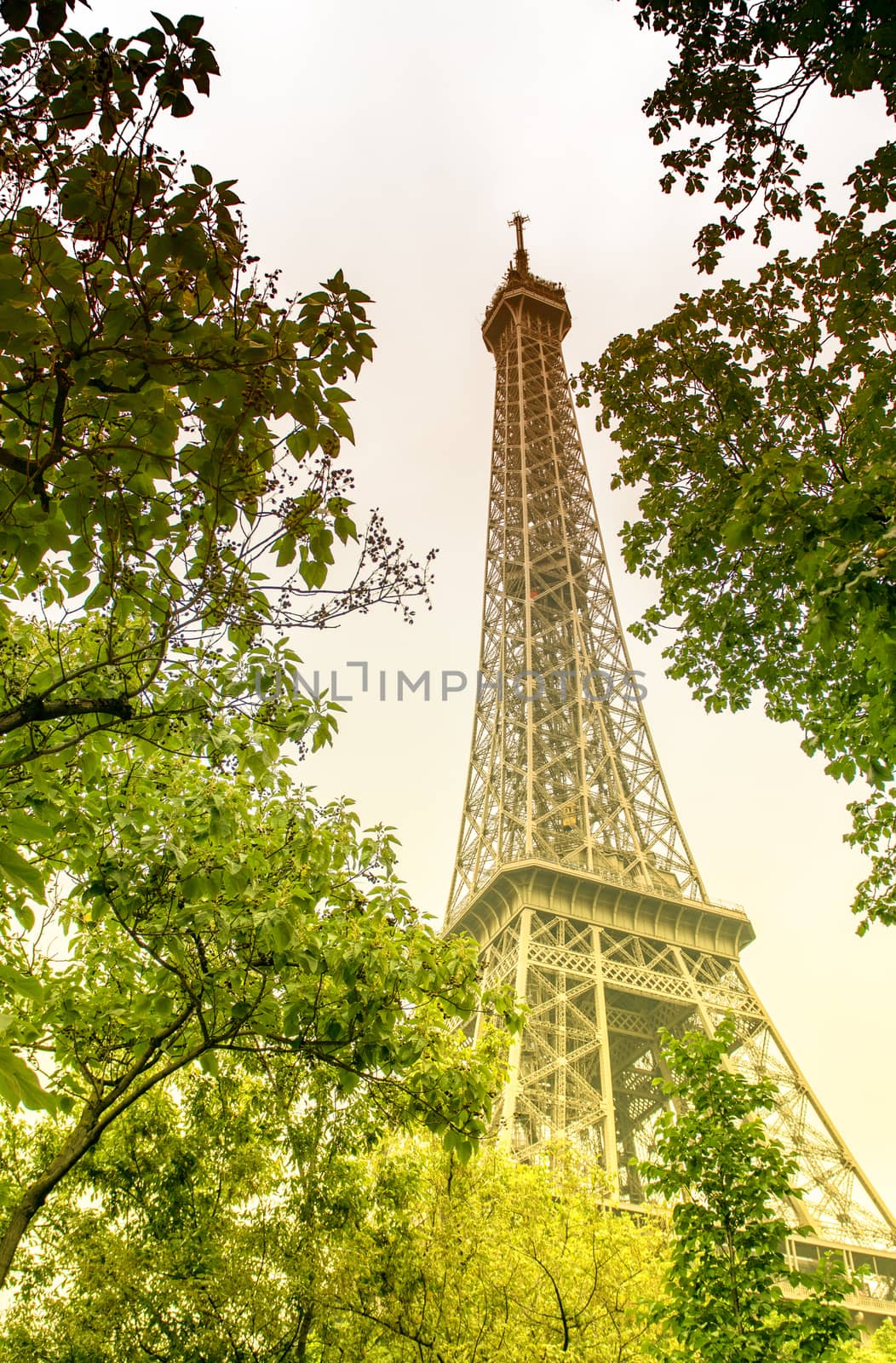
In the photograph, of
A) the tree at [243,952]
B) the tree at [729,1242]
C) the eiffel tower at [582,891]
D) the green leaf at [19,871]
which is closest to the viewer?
the green leaf at [19,871]

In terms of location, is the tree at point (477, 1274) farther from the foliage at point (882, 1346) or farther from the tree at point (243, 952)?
the foliage at point (882, 1346)

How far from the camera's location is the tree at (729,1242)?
25.5ft

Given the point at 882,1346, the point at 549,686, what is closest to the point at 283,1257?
the point at 882,1346

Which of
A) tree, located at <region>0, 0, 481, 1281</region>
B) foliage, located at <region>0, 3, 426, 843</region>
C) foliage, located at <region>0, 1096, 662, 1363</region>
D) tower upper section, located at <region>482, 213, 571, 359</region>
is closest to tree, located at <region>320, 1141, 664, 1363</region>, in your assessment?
foliage, located at <region>0, 1096, 662, 1363</region>

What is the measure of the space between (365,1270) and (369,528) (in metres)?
8.98

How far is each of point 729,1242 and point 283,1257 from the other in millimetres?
4845

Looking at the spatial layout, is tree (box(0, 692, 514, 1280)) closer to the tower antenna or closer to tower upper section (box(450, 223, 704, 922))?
tower upper section (box(450, 223, 704, 922))

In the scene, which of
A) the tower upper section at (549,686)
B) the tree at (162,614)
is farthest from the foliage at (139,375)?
the tower upper section at (549,686)

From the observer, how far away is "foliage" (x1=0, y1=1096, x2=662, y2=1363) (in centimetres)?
983

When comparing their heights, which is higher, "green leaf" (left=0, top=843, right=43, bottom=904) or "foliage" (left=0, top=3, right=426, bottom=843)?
"foliage" (left=0, top=3, right=426, bottom=843)

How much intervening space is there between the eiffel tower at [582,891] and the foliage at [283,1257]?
14.1 feet

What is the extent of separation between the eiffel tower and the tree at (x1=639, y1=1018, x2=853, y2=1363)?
19.9 ft

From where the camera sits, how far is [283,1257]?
1009cm

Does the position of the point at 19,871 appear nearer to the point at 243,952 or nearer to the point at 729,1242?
the point at 243,952
